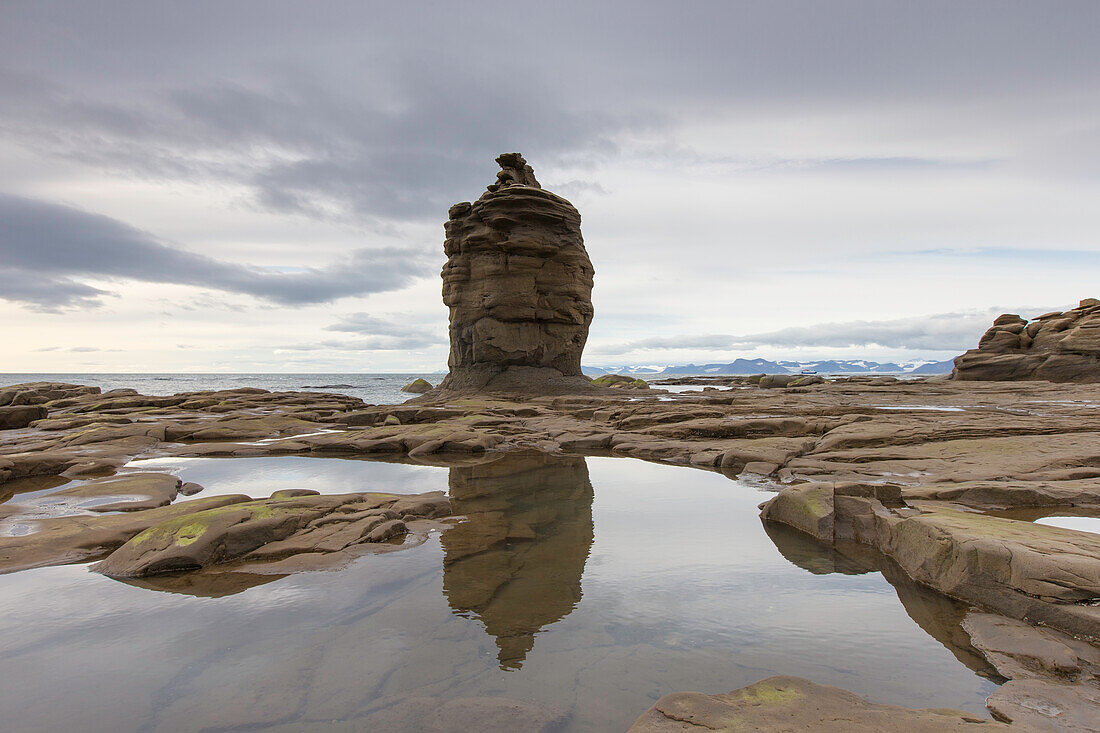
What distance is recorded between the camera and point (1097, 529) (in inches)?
258

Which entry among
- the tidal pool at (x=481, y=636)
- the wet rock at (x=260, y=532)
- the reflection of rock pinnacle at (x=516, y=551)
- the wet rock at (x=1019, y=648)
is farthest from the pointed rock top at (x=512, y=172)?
the wet rock at (x=1019, y=648)

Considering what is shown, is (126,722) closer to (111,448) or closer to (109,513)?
(109,513)

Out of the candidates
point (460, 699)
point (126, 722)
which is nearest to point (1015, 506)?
point (460, 699)

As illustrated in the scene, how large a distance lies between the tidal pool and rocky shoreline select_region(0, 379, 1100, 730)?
0.35 meters

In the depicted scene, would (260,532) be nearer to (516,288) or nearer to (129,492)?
(129,492)

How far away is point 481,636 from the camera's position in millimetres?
4539

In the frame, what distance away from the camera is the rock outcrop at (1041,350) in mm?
35688

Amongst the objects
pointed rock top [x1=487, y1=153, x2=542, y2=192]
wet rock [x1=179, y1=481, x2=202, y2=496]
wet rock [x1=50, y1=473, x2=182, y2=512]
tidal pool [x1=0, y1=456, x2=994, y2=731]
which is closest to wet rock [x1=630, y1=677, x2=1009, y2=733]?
tidal pool [x1=0, y1=456, x2=994, y2=731]

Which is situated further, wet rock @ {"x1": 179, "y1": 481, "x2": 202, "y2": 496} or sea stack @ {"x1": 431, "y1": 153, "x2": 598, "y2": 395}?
sea stack @ {"x1": 431, "y1": 153, "x2": 598, "y2": 395}

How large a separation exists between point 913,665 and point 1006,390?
33414 millimetres

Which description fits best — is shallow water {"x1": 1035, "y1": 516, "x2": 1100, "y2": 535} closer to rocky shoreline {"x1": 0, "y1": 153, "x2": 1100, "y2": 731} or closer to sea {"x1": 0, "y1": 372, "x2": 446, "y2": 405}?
rocky shoreline {"x1": 0, "y1": 153, "x2": 1100, "y2": 731}

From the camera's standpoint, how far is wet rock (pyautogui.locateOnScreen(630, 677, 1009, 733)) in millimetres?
2984

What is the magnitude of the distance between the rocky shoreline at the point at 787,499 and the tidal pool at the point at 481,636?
1.15 feet

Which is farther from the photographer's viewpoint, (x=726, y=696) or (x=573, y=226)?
(x=573, y=226)
